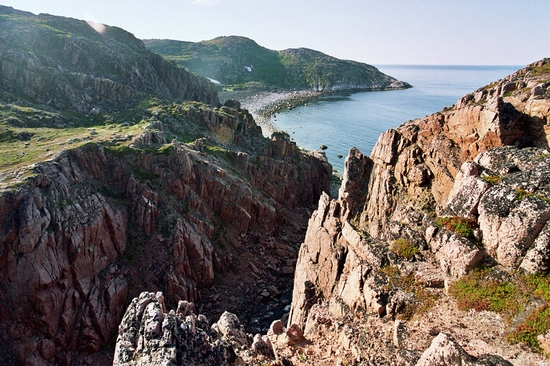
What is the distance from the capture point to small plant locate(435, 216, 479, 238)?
20859mm

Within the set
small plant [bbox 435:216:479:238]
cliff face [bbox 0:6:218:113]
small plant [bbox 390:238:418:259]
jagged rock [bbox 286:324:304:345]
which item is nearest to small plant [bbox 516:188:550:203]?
small plant [bbox 435:216:479:238]

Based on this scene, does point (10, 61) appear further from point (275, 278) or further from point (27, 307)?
point (275, 278)

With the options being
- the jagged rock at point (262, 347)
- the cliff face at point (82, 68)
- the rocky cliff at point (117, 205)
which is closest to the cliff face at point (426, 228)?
the jagged rock at point (262, 347)

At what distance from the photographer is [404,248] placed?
2352 centimetres

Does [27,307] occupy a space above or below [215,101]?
below

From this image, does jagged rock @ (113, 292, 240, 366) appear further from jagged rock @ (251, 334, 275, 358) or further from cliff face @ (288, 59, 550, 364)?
cliff face @ (288, 59, 550, 364)

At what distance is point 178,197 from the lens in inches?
1887

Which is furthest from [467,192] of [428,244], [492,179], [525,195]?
Answer: [428,244]

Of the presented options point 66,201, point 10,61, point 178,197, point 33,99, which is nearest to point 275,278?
point 178,197

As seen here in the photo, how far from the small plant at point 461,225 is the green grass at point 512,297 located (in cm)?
251

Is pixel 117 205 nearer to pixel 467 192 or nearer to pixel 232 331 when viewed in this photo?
pixel 232 331

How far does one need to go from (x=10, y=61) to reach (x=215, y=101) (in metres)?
47.7

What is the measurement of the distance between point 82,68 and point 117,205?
50051 mm

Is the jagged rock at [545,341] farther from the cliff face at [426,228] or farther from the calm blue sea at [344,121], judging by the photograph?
the calm blue sea at [344,121]
